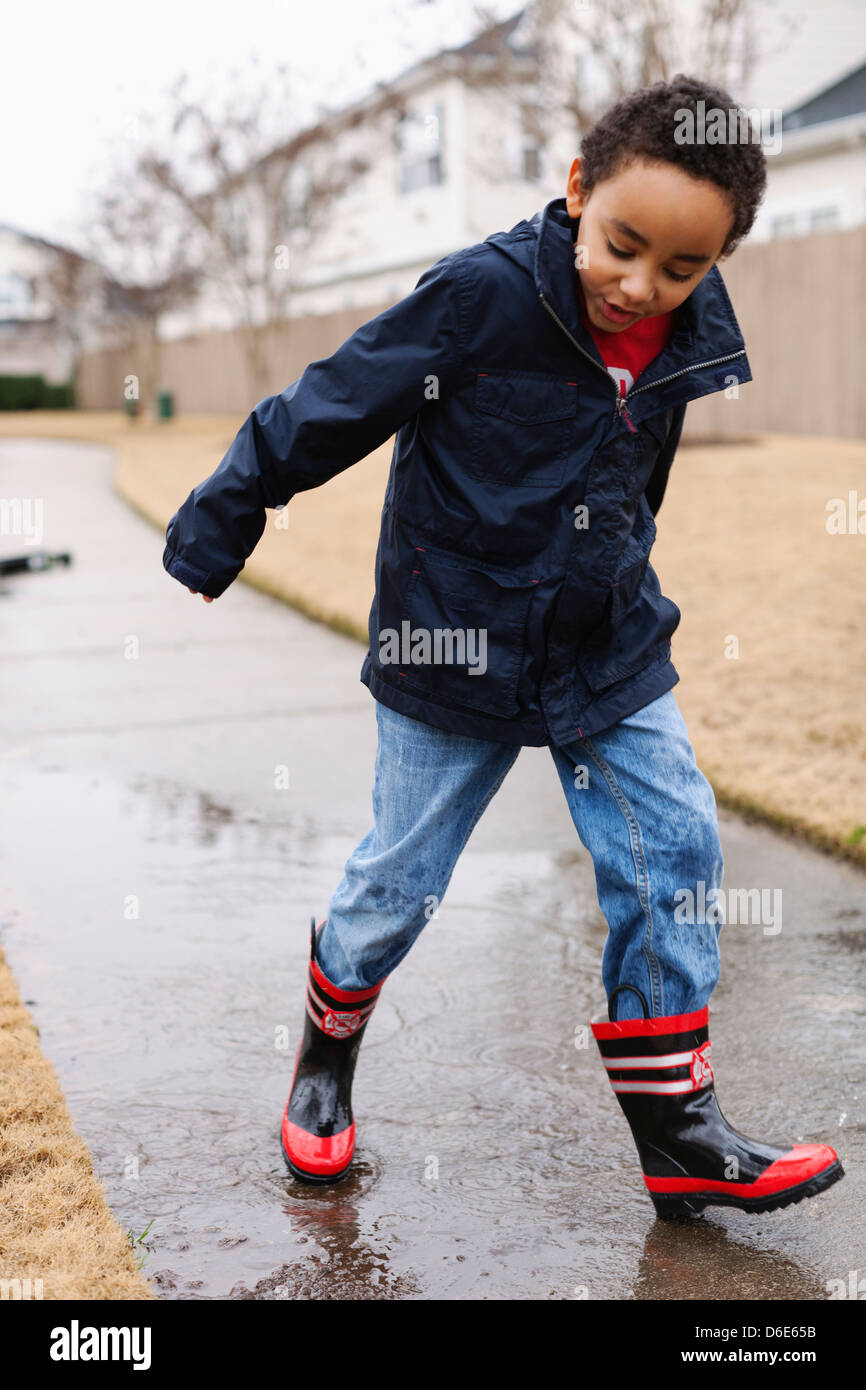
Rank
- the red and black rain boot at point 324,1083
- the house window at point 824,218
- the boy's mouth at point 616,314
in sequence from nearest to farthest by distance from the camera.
A: the boy's mouth at point 616,314 → the red and black rain boot at point 324,1083 → the house window at point 824,218

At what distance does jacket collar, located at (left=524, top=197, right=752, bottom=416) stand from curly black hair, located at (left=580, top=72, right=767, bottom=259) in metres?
0.09

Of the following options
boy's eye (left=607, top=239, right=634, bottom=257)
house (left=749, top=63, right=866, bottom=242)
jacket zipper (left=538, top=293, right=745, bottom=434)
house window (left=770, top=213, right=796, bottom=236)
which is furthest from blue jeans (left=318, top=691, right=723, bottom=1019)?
house window (left=770, top=213, right=796, bottom=236)

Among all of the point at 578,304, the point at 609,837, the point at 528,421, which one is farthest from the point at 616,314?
the point at 609,837

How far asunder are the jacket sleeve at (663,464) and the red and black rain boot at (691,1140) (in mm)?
864

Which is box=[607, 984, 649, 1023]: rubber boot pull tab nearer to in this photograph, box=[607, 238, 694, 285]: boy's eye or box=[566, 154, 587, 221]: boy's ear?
box=[607, 238, 694, 285]: boy's eye

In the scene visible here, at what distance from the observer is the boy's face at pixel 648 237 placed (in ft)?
7.06

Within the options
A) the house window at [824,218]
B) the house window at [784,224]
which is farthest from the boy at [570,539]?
the house window at [784,224]

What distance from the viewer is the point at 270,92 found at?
23.7 m

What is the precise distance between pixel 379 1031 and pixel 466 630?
1.24 m

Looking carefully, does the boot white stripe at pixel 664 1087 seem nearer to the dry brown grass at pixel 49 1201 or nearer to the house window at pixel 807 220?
the dry brown grass at pixel 49 1201

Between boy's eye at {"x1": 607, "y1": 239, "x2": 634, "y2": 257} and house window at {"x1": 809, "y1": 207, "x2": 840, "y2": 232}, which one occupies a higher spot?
house window at {"x1": 809, "y1": 207, "x2": 840, "y2": 232}

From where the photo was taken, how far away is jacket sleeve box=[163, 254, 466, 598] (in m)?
2.28

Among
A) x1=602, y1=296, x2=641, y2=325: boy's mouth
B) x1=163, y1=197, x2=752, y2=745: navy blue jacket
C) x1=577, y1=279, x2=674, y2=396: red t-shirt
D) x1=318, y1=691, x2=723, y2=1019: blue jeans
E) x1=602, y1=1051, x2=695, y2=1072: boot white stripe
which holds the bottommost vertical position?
x1=602, y1=1051, x2=695, y2=1072: boot white stripe

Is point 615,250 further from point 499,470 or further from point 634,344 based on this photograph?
point 499,470
